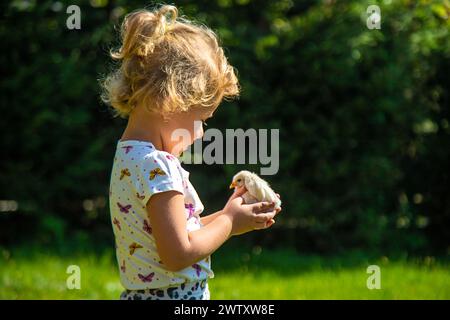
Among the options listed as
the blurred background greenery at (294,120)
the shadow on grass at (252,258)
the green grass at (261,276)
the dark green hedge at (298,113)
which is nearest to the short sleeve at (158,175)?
the green grass at (261,276)

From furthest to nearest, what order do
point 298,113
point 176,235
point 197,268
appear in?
1. point 298,113
2. point 197,268
3. point 176,235

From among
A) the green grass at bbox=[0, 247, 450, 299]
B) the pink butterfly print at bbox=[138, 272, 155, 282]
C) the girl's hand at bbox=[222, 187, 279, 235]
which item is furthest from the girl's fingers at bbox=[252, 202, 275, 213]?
the green grass at bbox=[0, 247, 450, 299]

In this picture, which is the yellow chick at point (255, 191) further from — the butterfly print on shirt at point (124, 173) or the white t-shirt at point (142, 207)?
the butterfly print on shirt at point (124, 173)

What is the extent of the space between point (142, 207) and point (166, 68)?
45 cm

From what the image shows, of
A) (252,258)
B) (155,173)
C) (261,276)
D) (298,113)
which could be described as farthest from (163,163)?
(298,113)

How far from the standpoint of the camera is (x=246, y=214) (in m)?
2.24

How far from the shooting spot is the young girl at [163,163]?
204cm

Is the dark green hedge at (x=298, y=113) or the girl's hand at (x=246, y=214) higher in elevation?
the dark green hedge at (x=298, y=113)

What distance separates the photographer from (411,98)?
5746 mm

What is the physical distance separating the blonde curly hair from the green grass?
2.22 metres

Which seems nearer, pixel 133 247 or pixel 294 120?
pixel 133 247

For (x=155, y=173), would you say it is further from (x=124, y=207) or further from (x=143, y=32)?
(x=143, y=32)

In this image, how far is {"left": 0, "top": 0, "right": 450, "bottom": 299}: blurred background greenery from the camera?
547 centimetres
